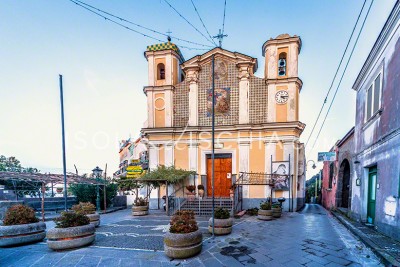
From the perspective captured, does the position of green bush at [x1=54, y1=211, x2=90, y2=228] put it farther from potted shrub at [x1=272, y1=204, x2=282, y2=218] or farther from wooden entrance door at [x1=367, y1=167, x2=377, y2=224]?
wooden entrance door at [x1=367, y1=167, x2=377, y2=224]

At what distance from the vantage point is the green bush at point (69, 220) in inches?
224

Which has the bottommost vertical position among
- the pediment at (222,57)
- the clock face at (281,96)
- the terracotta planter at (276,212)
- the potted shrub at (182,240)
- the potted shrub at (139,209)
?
the potted shrub at (139,209)

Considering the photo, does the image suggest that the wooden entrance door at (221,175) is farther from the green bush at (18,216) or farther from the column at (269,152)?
the green bush at (18,216)

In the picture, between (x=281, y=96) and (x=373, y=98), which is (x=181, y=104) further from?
(x=373, y=98)

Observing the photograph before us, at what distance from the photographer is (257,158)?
12500 mm

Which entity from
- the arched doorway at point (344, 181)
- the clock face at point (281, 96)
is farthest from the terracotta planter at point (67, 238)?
the arched doorway at point (344, 181)

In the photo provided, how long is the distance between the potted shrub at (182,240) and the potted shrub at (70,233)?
258cm

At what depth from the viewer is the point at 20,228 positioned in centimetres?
592

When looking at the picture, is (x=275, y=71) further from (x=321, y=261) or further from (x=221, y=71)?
(x=321, y=261)

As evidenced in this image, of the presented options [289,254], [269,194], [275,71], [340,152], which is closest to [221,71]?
[275,71]

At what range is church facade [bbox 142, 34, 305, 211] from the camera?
12.2 meters

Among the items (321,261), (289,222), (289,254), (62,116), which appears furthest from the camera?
(289,222)

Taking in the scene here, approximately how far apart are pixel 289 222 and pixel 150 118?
10378 millimetres

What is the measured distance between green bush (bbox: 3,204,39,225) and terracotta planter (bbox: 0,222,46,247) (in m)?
0.17
